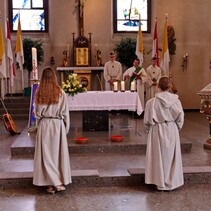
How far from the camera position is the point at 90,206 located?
5133 millimetres

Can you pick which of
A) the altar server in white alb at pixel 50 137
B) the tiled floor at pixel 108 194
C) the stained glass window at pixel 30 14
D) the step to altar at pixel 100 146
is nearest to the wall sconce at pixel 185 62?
the stained glass window at pixel 30 14

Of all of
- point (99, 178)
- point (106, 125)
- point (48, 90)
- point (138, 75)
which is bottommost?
point (99, 178)

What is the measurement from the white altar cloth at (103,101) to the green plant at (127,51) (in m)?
5.75

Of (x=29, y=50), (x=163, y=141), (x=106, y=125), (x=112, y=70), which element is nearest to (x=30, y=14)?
→ (x=29, y=50)

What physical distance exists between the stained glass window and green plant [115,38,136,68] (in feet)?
10.4

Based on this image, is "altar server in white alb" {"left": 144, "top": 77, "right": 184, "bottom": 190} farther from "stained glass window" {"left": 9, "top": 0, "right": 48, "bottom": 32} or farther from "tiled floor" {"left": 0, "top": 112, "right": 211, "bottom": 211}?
"stained glass window" {"left": 9, "top": 0, "right": 48, "bottom": 32}

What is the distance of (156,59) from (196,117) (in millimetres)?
2482

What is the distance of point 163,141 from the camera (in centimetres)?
559

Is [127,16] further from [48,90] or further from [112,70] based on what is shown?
[48,90]

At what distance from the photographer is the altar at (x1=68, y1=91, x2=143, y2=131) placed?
9258mm

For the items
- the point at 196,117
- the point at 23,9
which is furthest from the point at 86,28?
the point at 196,117

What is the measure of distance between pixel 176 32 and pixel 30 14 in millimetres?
5808

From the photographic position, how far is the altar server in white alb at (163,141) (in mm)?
5562

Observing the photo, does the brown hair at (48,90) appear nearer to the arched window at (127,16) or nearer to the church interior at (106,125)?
the church interior at (106,125)
